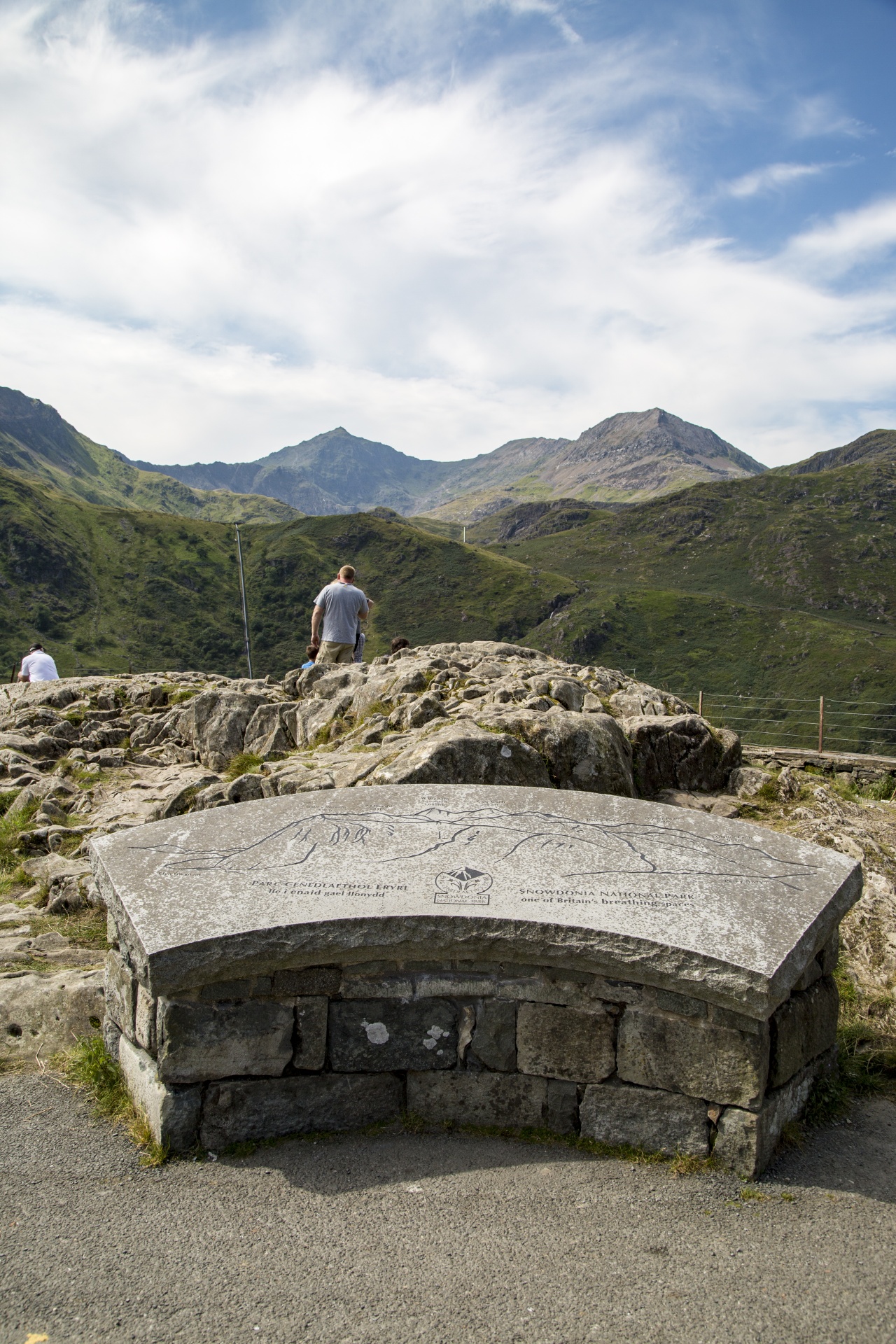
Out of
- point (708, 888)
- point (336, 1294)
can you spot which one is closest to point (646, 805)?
point (708, 888)

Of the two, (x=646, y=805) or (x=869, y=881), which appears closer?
(x=646, y=805)

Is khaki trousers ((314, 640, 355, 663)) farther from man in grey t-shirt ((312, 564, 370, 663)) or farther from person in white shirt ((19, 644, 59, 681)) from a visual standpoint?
person in white shirt ((19, 644, 59, 681))

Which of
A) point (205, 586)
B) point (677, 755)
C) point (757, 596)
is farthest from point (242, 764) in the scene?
point (757, 596)

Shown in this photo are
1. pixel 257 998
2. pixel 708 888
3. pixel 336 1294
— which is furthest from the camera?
pixel 708 888

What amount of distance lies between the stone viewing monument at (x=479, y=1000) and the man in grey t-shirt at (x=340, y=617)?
742 centimetres

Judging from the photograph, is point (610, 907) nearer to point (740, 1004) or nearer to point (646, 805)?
point (740, 1004)

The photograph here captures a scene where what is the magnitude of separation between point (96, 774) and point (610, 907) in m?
7.71

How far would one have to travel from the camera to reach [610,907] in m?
4.04

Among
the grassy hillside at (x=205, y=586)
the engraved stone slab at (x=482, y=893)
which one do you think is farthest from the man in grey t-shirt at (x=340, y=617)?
the grassy hillside at (x=205, y=586)

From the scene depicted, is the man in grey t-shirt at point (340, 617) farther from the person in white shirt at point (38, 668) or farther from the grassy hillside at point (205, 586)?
the grassy hillside at point (205, 586)

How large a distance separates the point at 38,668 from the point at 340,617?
761 centimetres

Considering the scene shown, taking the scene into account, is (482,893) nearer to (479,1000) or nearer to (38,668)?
(479,1000)

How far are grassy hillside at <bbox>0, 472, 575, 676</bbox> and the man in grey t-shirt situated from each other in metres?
107

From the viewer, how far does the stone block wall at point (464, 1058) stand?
379 cm
